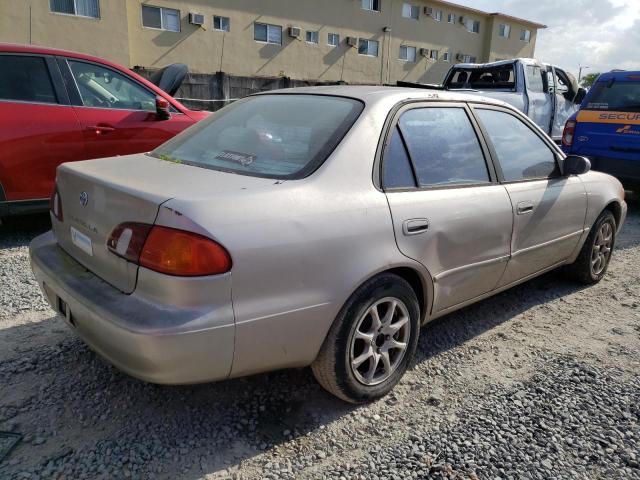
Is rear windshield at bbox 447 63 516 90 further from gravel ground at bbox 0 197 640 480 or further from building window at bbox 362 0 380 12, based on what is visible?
building window at bbox 362 0 380 12

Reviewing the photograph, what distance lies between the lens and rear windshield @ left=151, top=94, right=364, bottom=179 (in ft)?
7.94

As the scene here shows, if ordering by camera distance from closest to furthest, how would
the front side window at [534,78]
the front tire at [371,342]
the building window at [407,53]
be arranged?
the front tire at [371,342] < the front side window at [534,78] < the building window at [407,53]

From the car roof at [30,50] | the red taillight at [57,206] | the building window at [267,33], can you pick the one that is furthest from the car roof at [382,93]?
the building window at [267,33]

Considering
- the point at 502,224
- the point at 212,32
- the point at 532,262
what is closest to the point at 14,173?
the point at 502,224

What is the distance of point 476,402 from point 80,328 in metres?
2.01

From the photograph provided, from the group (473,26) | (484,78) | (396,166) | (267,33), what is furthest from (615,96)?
(473,26)

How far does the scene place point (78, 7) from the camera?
54.2 feet

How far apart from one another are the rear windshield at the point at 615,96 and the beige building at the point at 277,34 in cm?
1553

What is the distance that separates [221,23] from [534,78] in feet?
47.4

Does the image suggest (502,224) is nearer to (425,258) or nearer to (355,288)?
(425,258)

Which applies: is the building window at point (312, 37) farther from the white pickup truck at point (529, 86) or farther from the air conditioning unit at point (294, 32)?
the white pickup truck at point (529, 86)

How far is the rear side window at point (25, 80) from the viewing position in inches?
178

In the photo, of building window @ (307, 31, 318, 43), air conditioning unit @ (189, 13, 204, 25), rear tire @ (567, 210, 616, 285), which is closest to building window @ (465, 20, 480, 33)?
building window @ (307, 31, 318, 43)

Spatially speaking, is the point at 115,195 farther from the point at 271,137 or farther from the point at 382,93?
the point at 382,93
